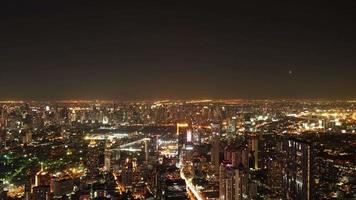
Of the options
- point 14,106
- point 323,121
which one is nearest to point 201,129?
point 323,121

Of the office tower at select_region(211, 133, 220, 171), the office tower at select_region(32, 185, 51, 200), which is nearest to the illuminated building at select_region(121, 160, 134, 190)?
the office tower at select_region(32, 185, 51, 200)

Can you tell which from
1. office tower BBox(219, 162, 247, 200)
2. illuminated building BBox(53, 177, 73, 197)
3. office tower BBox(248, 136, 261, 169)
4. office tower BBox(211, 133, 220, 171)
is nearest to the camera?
office tower BBox(219, 162, 247, 200)

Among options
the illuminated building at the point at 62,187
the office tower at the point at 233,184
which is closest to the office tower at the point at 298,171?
the office tower at the point at 233,184

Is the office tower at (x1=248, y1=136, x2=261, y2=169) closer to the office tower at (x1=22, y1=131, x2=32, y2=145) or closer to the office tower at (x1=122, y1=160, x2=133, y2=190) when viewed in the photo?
the office tower at (x1=122, y1=160, x2=133, y2=190)

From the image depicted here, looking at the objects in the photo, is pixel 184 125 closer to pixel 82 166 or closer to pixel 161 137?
pixel 161 137

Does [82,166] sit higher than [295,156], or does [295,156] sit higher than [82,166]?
[295,156]

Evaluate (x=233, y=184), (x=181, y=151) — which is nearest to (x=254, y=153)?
(x=233, y=184)

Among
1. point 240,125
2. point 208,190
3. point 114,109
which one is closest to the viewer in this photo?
point 208,190

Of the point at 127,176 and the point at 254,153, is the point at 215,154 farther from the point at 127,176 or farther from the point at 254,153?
the point at 127,176
